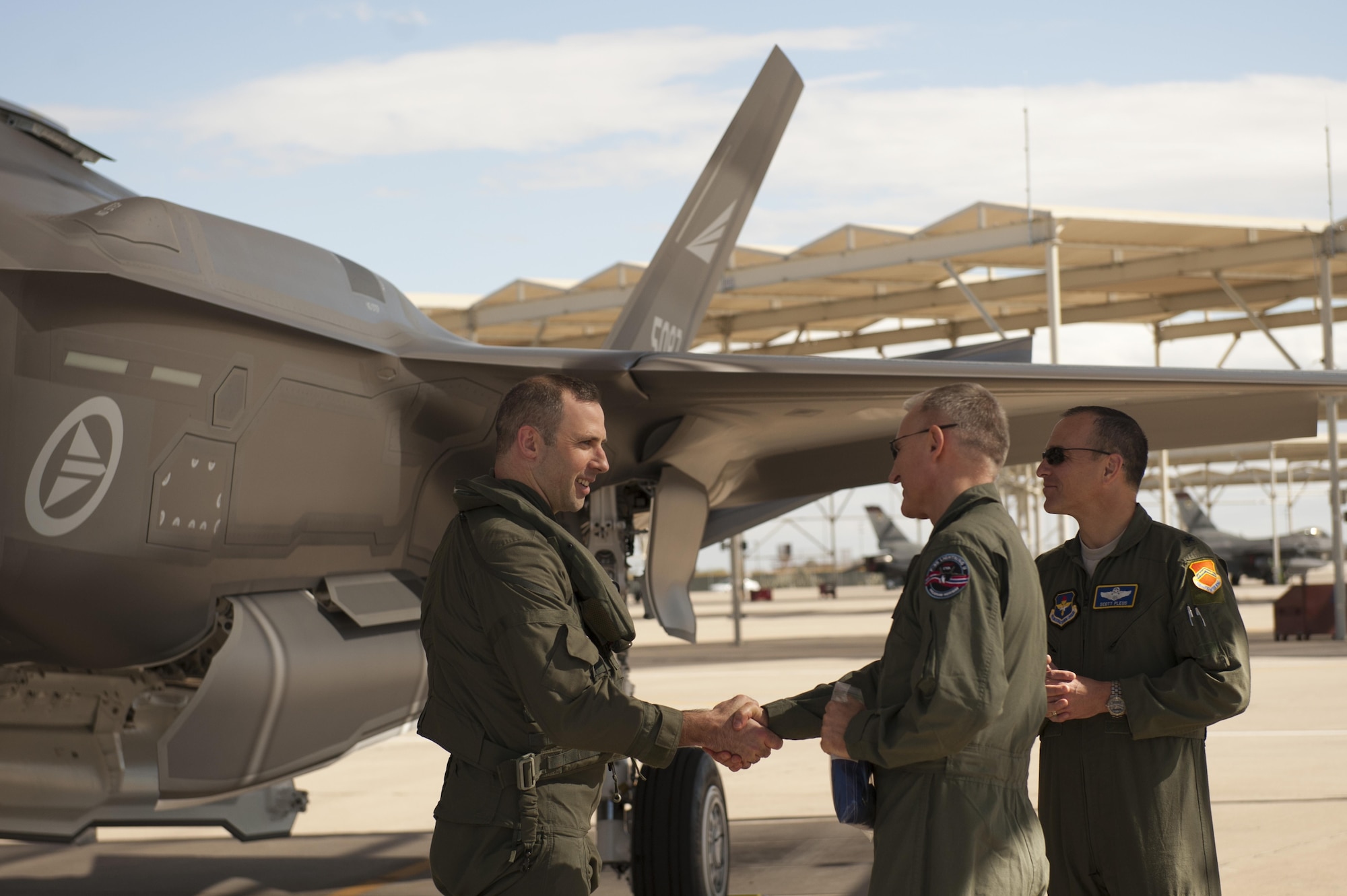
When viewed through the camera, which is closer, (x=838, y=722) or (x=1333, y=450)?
(x=838, y=722)

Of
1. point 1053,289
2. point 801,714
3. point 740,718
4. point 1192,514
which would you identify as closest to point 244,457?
Result: point 740,718

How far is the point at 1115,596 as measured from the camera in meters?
3.51

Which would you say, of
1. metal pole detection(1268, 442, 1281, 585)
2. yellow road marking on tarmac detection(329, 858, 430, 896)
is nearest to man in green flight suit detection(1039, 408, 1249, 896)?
yellow road marking on tarmac detection(329, 858, 430, 896)

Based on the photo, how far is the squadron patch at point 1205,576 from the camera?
3.41 metres

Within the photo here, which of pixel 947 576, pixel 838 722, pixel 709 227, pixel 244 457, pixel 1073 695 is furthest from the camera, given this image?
pixel 709 227

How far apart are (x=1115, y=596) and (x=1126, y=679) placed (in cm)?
26

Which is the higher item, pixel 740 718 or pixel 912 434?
pixel 912 434

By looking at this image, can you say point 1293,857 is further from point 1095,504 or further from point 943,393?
point 943,393

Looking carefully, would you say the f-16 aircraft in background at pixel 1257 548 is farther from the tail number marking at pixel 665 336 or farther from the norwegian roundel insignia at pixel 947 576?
the norwegian roundel insignia at pixel 947 576

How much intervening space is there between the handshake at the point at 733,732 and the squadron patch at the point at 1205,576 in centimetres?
123

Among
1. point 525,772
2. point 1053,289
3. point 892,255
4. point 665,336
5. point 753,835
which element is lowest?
point 753,835

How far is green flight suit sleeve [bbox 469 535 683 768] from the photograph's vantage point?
2879mm

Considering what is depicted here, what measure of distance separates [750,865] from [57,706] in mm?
3692

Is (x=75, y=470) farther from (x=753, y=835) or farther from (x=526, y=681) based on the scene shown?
(x=753, y=835)
